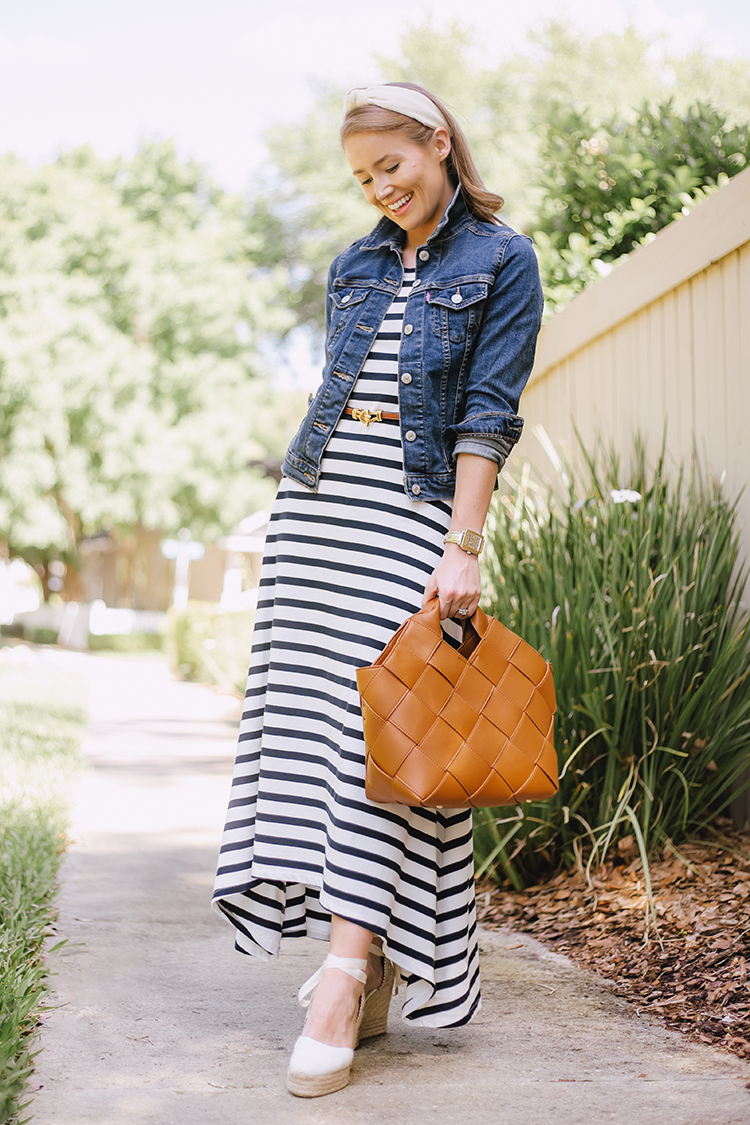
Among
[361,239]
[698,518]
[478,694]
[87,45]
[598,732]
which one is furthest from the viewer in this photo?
[87,45]

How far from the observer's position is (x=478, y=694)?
1827 millimetres

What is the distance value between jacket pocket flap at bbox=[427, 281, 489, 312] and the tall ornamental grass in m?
1.22

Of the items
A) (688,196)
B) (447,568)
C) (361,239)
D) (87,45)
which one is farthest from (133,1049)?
(87,45)

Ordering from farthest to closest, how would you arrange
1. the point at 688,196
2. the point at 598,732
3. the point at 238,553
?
the point at 238,553 < the point at 688,196 < the point at 598,732

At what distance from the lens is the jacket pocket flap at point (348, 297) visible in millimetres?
2074

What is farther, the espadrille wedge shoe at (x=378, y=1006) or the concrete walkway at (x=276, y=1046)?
the espadrille wedge shoe at (x=378, y=1006)

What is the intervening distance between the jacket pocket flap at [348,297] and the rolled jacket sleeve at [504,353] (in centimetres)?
26

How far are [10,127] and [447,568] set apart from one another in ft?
68.5

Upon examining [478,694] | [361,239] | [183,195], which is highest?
[183,195]

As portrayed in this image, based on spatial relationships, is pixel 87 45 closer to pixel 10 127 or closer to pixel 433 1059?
pixel 10 127

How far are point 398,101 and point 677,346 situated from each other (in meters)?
1.78

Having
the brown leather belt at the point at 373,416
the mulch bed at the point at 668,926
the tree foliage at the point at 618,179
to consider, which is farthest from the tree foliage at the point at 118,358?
the brown leather belt at the point at 373,416

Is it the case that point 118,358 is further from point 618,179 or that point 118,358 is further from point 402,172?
point 402,172

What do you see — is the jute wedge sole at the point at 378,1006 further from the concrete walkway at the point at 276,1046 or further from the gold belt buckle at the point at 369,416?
the gold belt buckle at the point at 369,416
